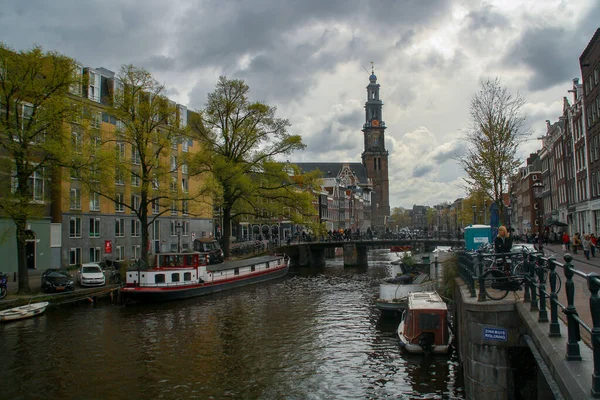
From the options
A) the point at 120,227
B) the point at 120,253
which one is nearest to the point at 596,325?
the point at 120,253

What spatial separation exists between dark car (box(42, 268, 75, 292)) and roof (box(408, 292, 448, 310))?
22650 millimetres

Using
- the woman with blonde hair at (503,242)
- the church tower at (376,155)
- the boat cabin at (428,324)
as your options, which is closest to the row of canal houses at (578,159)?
the boat cabin at (428,324)

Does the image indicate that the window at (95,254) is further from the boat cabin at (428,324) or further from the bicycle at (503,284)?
the bicycle at (503,284)

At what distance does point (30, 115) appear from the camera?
3086 centimetres

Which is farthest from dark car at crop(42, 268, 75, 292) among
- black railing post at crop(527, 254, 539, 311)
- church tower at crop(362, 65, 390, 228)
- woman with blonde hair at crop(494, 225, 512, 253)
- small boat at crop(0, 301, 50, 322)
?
church tower at crop(362, 65, 390, 228)

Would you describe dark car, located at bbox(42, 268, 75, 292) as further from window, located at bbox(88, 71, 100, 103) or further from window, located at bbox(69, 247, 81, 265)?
window, located at bbox(88, 71, 100, 103)

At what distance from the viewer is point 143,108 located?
1553 inches

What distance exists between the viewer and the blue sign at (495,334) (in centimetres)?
1155

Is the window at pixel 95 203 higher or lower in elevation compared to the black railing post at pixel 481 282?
higher

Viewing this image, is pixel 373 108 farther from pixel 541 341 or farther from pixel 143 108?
pixel 541 341

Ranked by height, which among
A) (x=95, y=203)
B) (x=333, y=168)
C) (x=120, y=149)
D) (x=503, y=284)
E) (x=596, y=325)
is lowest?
(x=503, y=284)

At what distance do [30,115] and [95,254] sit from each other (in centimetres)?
2184

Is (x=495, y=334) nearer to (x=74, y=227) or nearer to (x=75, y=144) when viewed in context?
(x=75, y=144)

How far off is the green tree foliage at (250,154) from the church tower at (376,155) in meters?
118
